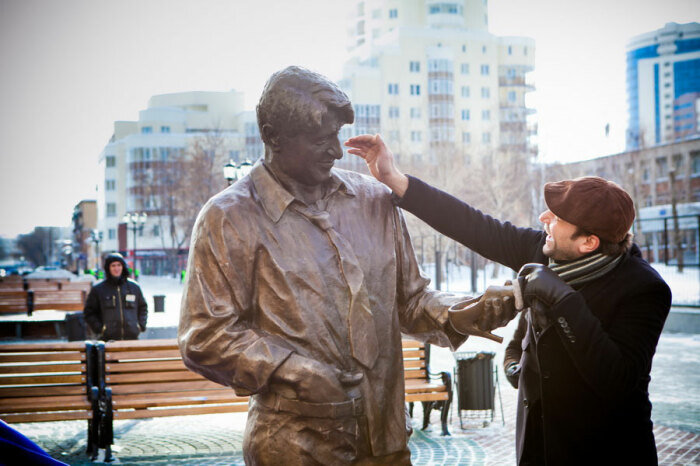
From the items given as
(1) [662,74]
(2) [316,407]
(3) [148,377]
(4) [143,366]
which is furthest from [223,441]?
(1) [662,74]

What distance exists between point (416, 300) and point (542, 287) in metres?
0.45

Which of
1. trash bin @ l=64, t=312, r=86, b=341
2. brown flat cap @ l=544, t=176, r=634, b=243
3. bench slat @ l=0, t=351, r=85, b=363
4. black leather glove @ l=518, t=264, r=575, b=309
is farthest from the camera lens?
trash bin @ l=64, t=312, r=86, b=341

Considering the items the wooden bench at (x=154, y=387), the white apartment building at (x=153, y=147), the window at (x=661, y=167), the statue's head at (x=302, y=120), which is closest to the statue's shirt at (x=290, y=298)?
the statue's head at (x=302, y=120)

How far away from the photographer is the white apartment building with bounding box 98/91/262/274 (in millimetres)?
68875

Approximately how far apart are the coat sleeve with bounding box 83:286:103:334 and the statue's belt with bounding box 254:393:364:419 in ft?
25.3

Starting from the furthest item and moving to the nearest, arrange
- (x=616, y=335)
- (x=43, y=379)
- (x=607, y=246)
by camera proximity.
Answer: (x=43, y=379) → (x=607, y=246) → (x=616, y=335)

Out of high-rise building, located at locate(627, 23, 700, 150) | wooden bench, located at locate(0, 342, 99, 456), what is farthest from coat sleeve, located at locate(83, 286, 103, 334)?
high-rise building, located at locate(627, 23, 700, 150)

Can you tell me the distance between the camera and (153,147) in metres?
69.4

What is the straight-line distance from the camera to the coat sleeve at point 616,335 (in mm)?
2668

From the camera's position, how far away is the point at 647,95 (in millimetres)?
157375

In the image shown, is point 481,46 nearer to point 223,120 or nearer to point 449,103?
point 449,103

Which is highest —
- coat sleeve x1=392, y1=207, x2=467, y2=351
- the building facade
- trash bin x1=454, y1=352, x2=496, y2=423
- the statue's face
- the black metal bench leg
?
the building facade

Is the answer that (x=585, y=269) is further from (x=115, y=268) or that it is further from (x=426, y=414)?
(x=115, y=268)

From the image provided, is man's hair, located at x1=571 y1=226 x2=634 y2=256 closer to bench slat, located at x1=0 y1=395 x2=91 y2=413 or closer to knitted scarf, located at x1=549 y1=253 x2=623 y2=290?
knitted scarf, located at x1=549 y1=253 x2=623 y2=290
